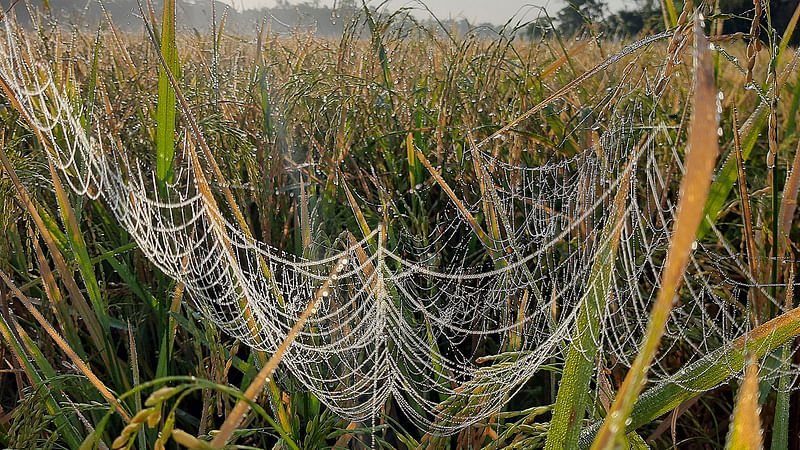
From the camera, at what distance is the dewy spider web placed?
36.7 inches

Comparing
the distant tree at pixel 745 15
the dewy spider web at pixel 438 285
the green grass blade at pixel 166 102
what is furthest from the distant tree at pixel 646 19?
the green grass blade at pixel 166 102

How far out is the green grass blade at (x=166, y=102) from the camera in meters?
0.99

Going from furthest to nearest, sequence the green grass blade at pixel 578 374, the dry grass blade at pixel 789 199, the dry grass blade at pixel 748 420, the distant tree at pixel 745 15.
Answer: the distant tree at pixel 745 15 → the dry grass blade at pixel 789 199 → the green grass blade at pixel 578 374 → the dry grass blade at pixel 748 420

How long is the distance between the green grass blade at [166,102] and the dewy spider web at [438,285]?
0.06 meters

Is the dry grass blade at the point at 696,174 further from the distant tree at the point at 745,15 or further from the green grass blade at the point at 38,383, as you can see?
the distant tree at the point at 745,15

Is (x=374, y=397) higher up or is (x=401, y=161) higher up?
(x=401, y=161)

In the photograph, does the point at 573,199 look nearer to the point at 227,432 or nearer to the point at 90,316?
Result: the point at 90,316

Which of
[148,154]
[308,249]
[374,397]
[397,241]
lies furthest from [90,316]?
[148,154]

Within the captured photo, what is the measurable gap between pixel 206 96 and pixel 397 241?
0.89m

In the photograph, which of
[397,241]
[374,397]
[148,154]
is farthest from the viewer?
[148,154]

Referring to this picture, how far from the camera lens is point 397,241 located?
1.28 meters

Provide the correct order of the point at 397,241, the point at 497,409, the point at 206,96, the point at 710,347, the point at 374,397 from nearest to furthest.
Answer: the point at 497,409 → the point at 374,397 → the point at 710,347 → the point at 397,241 → the point at 206,96

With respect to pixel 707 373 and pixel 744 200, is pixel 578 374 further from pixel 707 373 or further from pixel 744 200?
pixel 744 200

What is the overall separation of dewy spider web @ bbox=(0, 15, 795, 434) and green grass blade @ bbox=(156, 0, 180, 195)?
0.06 metres
